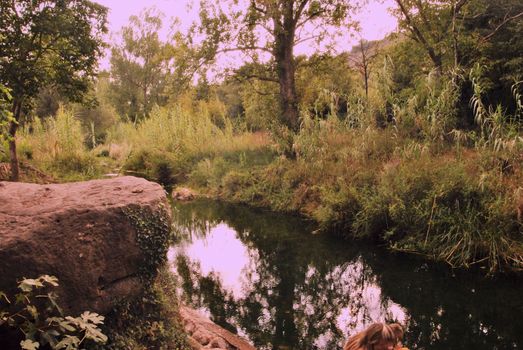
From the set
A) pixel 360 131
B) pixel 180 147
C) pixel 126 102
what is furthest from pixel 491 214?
pixel 126 102

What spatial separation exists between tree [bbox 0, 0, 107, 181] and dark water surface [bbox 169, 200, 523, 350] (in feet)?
12.6

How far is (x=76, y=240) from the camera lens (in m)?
3.00

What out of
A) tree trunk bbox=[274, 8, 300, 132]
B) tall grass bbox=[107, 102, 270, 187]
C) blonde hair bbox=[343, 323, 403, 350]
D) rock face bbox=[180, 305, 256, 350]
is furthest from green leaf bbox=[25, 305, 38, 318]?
tall grass bbox=[107, 102, 270, 187]

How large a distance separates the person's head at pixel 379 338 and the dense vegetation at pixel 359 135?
3011 mm

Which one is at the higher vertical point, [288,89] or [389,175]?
[288,89]

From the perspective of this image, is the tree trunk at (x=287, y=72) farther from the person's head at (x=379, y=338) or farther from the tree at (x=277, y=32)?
the person's head at (x=379, y=338)

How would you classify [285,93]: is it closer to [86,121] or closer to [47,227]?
[47,227]

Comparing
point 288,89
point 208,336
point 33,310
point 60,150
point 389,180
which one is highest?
point 288,89

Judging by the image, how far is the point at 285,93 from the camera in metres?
12.1

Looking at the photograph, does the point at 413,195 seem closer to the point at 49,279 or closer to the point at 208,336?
the point at 208,336

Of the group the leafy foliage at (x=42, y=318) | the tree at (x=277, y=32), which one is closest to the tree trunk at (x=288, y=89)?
the tree at (x=277, y=32)

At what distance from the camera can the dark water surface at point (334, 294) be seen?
4.08 metres

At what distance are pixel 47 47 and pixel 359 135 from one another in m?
6.24

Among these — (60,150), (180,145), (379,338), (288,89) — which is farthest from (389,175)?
(180,145)
